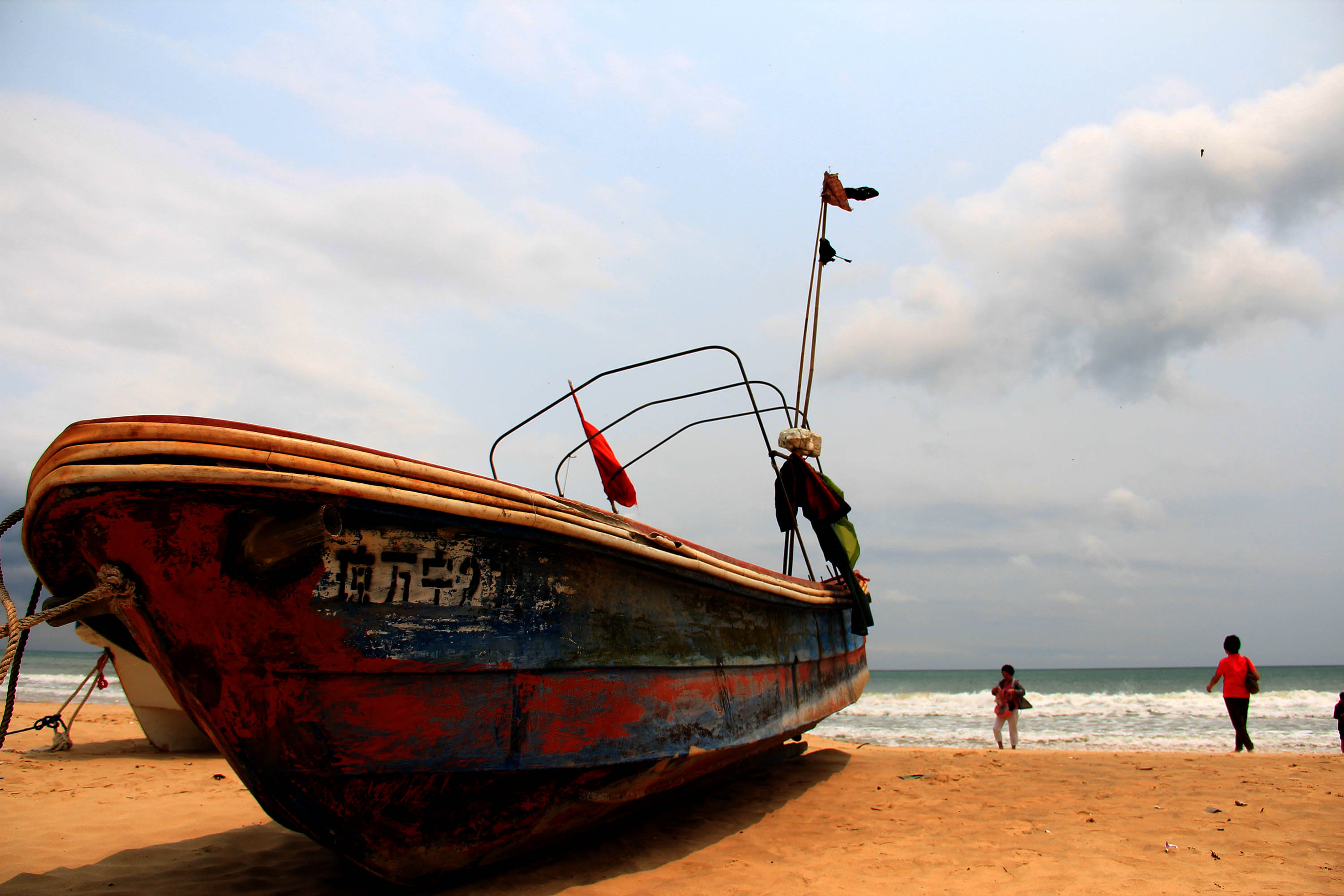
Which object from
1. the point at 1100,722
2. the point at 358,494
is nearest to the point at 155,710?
the point at 358,494

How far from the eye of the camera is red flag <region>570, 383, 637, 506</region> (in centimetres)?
669

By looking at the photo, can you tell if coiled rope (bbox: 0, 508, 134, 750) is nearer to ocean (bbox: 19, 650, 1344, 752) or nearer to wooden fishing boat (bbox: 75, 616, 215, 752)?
wooden fishing boat (bbox: 75, 616, 215, 752)

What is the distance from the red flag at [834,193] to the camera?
837cm

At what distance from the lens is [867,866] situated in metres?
4.06

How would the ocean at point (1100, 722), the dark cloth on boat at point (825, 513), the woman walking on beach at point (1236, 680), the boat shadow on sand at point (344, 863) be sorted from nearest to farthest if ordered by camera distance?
the boat shadow on sand at point (344, 863) < the dark cloth on boat at point (825, 513) < the woman walking on beach at point (1236, 680) < the ocean at point (1100, 722)

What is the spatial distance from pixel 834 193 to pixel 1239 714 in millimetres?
7613

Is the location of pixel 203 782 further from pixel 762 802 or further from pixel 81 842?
pixel 762 802

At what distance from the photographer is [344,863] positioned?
4.13m

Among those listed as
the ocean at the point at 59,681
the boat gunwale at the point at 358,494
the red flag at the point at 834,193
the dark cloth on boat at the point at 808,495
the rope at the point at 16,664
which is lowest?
the ocean at the point at 59,681

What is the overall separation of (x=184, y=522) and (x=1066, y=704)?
2833cm

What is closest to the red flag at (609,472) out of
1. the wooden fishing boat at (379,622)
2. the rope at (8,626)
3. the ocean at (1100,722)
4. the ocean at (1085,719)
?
the wooden fishing boat at (379,622)

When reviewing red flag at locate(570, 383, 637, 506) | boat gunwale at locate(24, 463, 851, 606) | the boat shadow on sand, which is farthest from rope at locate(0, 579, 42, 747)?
red flag at locate(570, 383, 637, 506)

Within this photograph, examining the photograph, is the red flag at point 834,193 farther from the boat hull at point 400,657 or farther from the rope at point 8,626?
the rope at point 8,626

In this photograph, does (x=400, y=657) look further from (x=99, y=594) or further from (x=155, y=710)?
(x=155, y=710)
